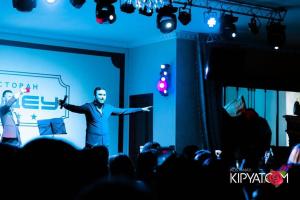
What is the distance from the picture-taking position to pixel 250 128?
33.3 feet

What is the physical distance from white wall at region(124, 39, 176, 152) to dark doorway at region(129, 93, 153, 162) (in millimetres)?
135

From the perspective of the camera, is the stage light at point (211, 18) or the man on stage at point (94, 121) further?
the stage light at point (211, 18)

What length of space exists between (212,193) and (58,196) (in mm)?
821

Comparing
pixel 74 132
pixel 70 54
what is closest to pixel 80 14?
pixel 70 54

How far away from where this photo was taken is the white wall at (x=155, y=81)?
11.1 m

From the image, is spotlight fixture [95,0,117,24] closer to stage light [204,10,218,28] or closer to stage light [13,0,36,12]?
stage light [13,0,36,12]

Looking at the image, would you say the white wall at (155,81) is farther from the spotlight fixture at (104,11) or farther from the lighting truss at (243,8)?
the spotlight fixture at (104,11)

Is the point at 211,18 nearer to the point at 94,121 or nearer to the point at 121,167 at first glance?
the point at 94,121

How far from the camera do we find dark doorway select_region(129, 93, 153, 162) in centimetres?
1186

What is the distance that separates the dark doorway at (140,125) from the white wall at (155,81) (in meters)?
0.13

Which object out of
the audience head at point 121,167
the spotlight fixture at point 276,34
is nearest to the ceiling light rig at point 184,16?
the spotlight fixture at point 276,34

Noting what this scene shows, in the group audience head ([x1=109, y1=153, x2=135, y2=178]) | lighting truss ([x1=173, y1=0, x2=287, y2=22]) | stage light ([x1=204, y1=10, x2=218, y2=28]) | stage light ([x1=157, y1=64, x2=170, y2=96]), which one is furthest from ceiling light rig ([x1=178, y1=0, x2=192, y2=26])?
audience head ([x1=109, y1=153, x2=135, y2=178])

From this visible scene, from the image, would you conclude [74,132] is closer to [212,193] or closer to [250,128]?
[250,128]

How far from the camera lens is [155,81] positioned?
38.1ft
